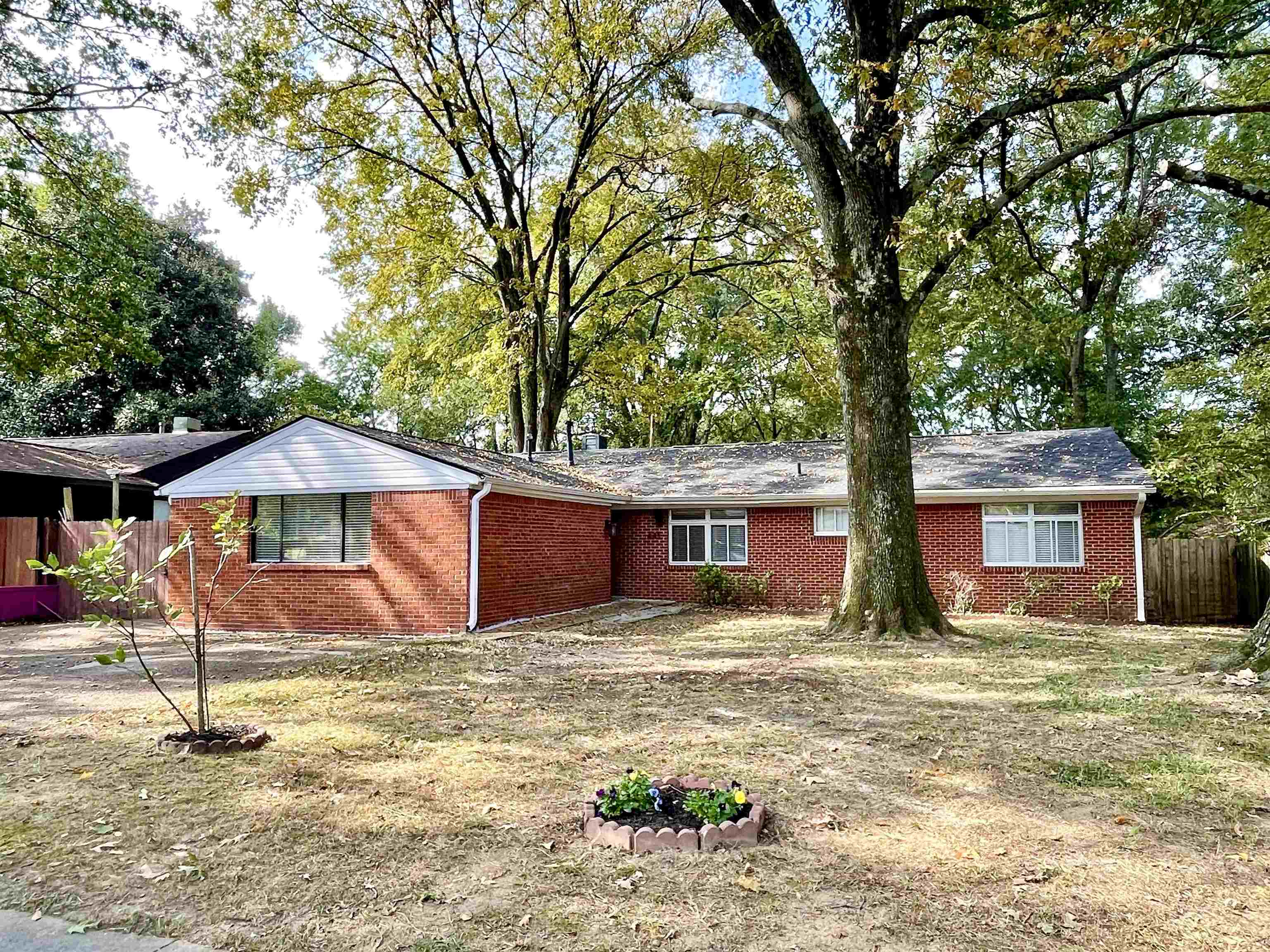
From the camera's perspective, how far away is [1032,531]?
1513 cm

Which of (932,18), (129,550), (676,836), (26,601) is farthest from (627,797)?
(26,601)

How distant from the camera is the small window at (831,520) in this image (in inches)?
642

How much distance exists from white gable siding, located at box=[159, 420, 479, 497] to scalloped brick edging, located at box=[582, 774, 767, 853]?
8.94 metres

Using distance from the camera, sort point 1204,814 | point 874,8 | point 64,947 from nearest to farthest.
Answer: point 64,947 → point 1204,814 → point 874,8

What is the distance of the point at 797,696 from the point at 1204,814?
3.63 metres

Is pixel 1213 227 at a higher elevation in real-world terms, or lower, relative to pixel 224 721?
higher

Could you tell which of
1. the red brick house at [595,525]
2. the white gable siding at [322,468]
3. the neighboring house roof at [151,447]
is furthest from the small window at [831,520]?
the neighboring house roof at [151,447]

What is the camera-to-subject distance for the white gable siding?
A: 12.8 meters

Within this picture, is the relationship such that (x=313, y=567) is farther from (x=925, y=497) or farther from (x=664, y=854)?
(x=664, y=854)

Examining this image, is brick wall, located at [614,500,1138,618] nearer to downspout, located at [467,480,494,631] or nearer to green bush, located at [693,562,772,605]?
green bush, located at [693,562,772,605]

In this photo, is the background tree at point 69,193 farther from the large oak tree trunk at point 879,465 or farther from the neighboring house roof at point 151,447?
the large oak tree trunk at point 879,465

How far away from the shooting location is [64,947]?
2936mm

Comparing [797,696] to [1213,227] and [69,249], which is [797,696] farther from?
[1213,227]

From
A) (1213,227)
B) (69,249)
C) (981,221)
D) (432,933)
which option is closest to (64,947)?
(432,933)
